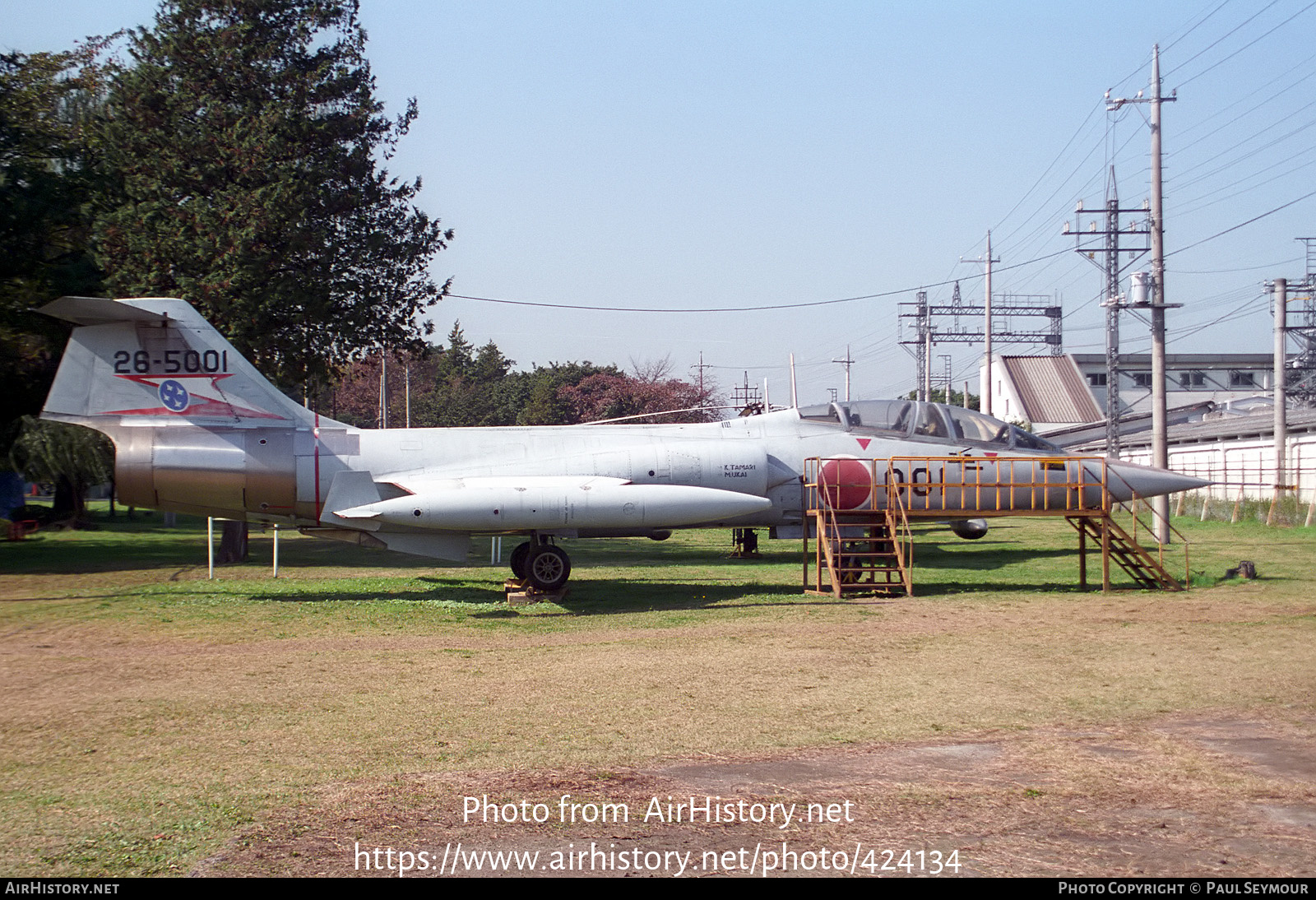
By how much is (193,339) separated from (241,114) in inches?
385

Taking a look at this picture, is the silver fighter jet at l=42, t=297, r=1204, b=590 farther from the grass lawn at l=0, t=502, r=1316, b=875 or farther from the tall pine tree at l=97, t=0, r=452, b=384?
the tall pine tree at l=97, t=0, r=452, b=384

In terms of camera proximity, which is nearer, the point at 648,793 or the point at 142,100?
the point at 648,793

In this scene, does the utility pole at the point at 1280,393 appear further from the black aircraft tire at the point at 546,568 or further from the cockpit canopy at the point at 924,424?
the black aircraft tire at the point at 546,568

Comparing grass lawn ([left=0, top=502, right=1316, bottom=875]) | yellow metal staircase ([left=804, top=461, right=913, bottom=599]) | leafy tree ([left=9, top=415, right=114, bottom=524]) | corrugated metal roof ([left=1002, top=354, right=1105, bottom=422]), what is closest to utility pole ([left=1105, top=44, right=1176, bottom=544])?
grass lawn ([left=0, top=502, right=1316, bottom=875])

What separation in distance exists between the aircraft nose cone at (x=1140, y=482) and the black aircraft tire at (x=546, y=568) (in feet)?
30.5

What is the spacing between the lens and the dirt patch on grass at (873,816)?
4867mm

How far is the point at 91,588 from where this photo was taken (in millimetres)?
17812

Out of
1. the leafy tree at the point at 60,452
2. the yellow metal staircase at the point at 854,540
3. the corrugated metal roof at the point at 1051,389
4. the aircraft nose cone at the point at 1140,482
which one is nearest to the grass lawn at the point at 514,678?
the yellow metal staircase at the point at 854,540

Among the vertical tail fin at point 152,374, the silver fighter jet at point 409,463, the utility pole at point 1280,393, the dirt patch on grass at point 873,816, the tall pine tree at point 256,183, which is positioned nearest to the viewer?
the dirt patch on grass at point 873,816

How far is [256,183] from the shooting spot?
23141mm

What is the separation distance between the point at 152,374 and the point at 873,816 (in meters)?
13.9

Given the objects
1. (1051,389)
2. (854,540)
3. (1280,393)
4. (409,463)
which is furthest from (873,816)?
(1051,389)

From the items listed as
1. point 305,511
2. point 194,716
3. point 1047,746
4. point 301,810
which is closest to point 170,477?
point 305,511
